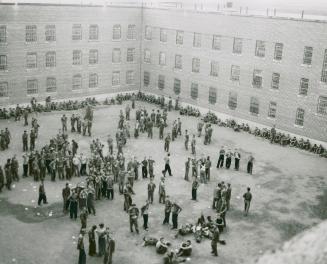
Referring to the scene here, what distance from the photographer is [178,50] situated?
45.6 m

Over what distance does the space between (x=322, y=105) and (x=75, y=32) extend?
25.8m

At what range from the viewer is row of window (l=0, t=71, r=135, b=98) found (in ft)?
134

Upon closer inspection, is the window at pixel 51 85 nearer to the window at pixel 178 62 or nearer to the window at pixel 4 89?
the window at pixel 4 89

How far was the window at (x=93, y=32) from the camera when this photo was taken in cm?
4500

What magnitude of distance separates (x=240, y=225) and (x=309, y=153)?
15811 mm

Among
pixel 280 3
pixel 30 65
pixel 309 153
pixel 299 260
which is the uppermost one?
pixel 280 3

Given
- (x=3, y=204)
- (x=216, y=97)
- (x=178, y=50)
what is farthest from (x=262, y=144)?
(x=3, y=204)

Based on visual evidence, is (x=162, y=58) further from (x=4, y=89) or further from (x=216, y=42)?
(x=4, y=89)

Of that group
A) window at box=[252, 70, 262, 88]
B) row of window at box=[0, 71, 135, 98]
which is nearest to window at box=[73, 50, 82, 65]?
row of window at box=[0, 71, 135, 98]

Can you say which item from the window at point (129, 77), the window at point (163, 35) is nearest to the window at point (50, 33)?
the window at point (129, 77)

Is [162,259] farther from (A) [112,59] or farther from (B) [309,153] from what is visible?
(A) [112,59]

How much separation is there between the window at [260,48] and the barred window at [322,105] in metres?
6.94

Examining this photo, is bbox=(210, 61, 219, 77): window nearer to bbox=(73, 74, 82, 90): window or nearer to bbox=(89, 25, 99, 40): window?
bbox=(89, 25, 99, 40): window

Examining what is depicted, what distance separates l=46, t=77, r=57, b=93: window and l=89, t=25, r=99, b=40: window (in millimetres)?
6226
